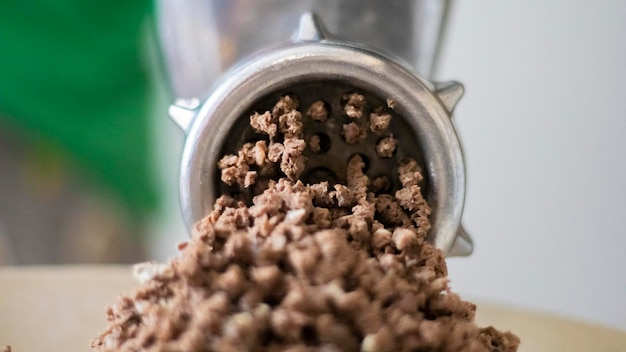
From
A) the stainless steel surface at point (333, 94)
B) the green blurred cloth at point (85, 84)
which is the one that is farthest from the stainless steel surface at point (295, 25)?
the green blurred cloth at point (85, 84)

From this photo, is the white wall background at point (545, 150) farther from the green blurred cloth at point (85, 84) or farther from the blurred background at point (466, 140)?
the green blurred cloth at point (85, 84)

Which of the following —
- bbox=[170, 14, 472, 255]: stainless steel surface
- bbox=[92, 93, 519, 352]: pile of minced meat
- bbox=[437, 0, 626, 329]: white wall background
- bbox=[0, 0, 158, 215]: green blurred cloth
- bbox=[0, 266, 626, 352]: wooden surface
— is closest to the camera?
bbox=[92, 93, 519, 352]: pile of minced meat

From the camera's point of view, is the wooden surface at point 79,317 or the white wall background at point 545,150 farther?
the white wall background at point 545,150

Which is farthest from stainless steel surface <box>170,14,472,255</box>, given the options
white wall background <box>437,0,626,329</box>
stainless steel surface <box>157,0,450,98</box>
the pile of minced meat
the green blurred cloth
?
the green blurred cloth

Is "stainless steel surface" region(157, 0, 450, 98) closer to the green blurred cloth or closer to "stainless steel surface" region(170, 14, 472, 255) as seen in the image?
"stainless steel surface" region(170, 14, 472, 255)

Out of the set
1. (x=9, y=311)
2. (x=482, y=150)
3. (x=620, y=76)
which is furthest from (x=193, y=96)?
(x=620, y=76)

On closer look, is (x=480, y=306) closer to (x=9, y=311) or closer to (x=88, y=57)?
(x=9, y=311)
